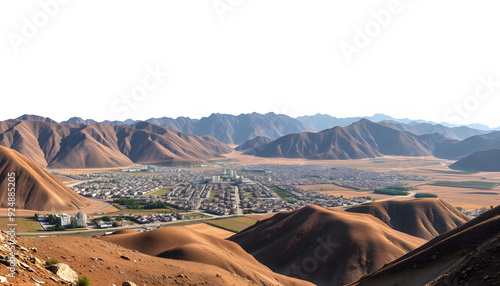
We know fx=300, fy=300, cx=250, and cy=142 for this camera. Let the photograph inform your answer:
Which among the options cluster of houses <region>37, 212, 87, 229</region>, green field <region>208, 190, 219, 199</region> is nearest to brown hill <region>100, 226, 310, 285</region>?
cluster of houses <region>37, 212, 87, 229</region>

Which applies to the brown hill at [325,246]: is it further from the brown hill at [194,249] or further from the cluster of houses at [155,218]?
the cluster of houses at [155,218]

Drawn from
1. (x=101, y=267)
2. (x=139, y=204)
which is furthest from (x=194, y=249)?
(x=139, y=204)

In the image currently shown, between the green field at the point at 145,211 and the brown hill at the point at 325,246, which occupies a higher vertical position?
the brown hill at the point at 325,246

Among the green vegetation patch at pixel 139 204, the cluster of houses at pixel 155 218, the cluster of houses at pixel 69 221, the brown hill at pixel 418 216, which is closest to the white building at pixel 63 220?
the cluster of houses at pixel 69 221

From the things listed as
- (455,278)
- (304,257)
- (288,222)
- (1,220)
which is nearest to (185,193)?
(1,220)

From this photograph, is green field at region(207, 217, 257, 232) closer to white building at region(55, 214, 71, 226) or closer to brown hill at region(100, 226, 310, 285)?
brown hill at region(100, 226, 310, 285)

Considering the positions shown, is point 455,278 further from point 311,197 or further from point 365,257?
point 311,197

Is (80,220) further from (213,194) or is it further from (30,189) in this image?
(213,194)
